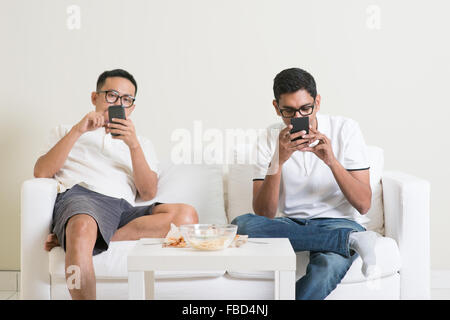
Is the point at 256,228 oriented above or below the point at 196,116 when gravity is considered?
below

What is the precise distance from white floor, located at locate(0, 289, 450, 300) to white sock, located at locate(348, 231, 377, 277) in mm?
914

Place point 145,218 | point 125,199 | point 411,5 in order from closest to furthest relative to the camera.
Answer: point 145,218
point 125,199
point 411,5

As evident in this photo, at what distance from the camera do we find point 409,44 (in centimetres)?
280

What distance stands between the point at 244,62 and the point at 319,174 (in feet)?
2.80

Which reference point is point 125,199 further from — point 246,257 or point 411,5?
point 411,5

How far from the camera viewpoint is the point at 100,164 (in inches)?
94.5

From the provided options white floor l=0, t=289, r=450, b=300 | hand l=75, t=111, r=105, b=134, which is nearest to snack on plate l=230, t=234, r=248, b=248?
hand l=75, t=111, r=105, b=134

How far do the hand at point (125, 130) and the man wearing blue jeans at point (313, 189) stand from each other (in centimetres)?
51

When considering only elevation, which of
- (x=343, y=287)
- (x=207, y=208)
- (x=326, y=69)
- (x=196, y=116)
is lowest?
(x=343, y=287)

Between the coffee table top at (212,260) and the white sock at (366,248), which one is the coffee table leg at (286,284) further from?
the white sock at (366,248)

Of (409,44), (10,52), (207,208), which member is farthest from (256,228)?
(10,52)

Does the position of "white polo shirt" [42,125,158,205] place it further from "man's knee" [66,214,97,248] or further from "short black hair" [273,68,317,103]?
"short black hair" [273,68,317,103]

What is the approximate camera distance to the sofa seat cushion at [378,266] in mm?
1952

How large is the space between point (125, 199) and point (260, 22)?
113 centimetres
